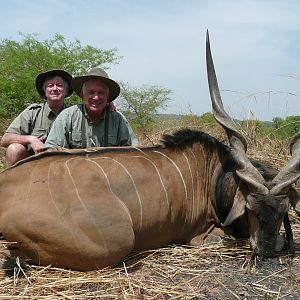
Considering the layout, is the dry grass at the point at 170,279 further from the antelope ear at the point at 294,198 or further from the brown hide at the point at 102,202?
the antelope ear at the point at 294,198

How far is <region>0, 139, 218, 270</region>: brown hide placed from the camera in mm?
2623

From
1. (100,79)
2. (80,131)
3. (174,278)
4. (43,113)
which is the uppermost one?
(100,79)

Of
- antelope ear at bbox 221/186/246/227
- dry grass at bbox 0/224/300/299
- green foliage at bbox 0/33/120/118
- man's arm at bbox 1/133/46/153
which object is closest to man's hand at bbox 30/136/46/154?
man's arm at bbox 1/133/46/153

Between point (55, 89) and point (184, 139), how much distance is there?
4.45 ft

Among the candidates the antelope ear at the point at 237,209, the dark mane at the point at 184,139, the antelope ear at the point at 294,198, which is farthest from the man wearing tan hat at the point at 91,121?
the antelope ear at the point at 294,198

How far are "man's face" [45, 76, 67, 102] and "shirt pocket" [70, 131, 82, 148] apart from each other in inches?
21.2

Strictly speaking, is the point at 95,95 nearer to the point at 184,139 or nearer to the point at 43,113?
the point at 43,113

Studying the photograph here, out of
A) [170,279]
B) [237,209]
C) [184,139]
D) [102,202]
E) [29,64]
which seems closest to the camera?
[170,279]

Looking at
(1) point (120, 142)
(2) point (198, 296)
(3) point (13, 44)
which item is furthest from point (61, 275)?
(3) point (13, 44)

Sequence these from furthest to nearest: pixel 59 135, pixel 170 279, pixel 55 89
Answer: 1. pixel 55 89
2. pixel 59 135
3. pixel 170 279

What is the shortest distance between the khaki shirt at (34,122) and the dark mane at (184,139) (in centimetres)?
127

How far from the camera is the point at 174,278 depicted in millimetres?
2654

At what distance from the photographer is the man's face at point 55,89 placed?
418cm

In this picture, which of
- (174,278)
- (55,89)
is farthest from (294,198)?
(55,89)
